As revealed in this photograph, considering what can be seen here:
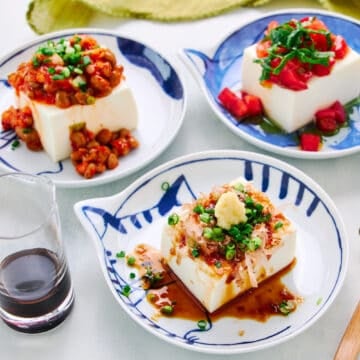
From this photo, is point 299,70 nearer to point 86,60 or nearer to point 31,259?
point 86,60

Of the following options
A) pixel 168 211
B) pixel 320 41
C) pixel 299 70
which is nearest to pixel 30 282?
pixel 168 211

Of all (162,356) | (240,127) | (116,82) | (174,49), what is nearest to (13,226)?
(162,356)

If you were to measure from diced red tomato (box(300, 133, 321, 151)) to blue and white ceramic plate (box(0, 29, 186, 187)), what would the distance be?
412 mm

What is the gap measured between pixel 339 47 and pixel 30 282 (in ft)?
4.47

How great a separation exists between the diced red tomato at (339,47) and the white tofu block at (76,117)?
0.72m

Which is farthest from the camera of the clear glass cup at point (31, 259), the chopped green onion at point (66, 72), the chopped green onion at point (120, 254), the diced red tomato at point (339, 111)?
the diced red tomato at point (339, 111)

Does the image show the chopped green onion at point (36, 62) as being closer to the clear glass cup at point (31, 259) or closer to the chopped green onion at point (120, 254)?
the clear glass cup at point (31, 259)

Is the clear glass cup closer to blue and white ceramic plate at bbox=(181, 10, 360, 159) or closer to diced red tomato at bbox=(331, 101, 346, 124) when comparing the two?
blue and white ceramic plate at bbox=(181, 10, 360, 159)

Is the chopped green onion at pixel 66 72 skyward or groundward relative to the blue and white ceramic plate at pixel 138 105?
skyward

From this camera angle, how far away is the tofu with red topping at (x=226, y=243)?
1859 mm

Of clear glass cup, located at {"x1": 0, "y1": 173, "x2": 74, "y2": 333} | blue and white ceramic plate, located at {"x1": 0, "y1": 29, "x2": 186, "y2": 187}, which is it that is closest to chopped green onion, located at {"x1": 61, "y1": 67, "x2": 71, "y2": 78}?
blue and white ceramic plate, located at {"x1": 0, "y1": 29, "x2": 186, "y2": 187}

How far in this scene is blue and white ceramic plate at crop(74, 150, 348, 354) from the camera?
1.84 m

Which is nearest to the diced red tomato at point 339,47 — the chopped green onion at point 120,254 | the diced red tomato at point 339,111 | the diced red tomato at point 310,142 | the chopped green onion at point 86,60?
the diced red tomato at point 339,111

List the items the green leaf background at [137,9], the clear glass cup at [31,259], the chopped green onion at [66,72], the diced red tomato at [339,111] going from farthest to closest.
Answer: the green leaf background at [137,9]
the diced red tomato at [339,111]
the chopped green onion at [66,72]
the clear glass cup at [31,259]
